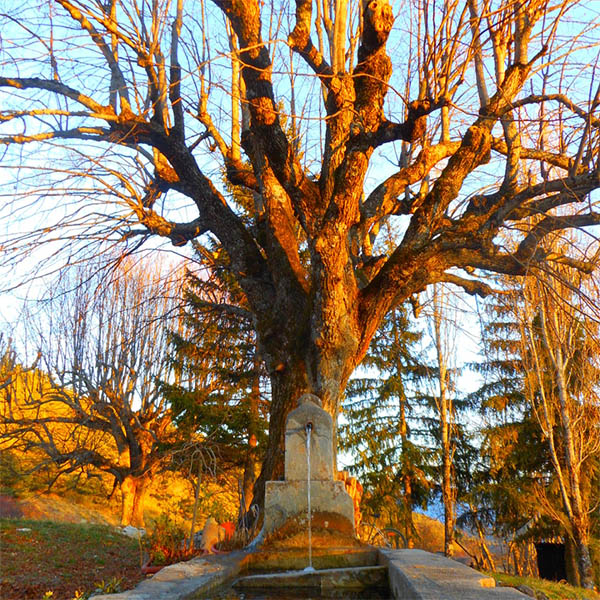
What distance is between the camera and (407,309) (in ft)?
54.4

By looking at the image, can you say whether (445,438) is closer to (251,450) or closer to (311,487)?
(251,450)

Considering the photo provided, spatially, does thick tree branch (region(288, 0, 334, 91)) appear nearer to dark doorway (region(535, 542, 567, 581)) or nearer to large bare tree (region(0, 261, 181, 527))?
large bare tree (region(0, 261, 181, 527))

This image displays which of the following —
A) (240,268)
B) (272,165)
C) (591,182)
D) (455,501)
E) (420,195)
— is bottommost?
(455,501)

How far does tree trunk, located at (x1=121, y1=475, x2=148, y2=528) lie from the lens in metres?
16.3

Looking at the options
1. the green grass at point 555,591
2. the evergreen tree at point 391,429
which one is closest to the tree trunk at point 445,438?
the evergreen tree at point 391,429

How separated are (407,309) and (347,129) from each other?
10370mm

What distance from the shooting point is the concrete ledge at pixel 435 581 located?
247 centimetres

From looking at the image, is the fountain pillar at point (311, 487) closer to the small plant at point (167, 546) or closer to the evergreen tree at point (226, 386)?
the small plant at point (167, 546)

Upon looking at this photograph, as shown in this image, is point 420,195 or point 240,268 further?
point 420,195

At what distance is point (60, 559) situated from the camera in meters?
8.91

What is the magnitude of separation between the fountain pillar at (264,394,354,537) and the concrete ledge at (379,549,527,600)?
67cm

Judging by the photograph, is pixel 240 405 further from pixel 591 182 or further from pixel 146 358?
pixel 591 182

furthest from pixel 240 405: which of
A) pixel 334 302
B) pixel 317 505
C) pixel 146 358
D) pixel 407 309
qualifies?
pixel 317 505

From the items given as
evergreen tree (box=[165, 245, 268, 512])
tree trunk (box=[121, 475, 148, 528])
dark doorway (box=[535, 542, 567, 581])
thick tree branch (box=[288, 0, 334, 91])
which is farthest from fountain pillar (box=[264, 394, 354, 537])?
tree trunk (box=[121, 475, 148, 528])
